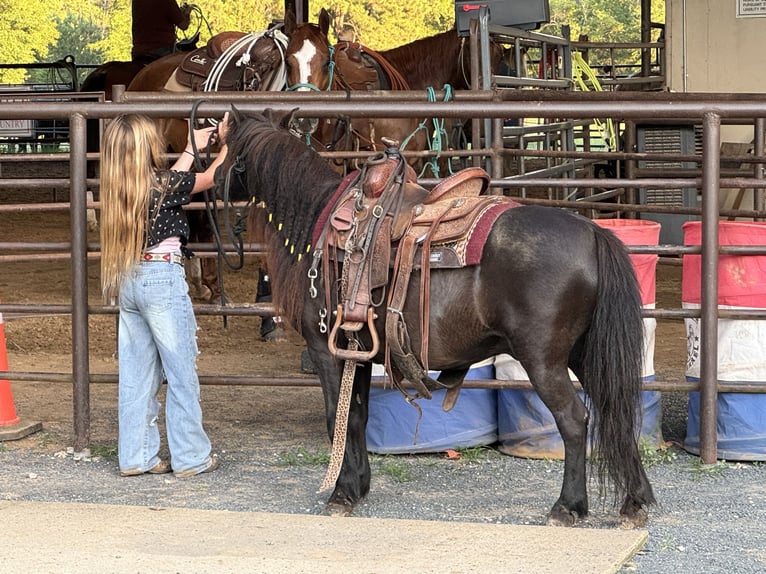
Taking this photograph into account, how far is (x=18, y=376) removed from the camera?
483 centimetres

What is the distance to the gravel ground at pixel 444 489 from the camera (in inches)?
142

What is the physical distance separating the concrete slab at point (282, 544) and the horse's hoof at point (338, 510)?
0.26 metres

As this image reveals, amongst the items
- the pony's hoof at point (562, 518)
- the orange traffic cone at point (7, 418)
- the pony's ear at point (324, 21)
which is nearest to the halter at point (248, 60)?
the pony's ear at point (324, 21)

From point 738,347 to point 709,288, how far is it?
0.33 meters

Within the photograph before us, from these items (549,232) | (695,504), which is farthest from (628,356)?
(695,504)

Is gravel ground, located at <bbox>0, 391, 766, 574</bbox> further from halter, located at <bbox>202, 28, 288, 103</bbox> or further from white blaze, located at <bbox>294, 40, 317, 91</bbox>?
halter, located at <bbox>202, 28, 288, 103</bbox>

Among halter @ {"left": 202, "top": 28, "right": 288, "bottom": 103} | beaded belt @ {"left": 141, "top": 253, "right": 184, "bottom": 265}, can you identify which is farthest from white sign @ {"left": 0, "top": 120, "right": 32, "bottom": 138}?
beaded belt @ {"left": 141, "top": 253, "right": 184, "bottom": 265}

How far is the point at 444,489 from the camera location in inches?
165

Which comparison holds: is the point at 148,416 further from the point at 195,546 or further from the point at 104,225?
the point at 195,546

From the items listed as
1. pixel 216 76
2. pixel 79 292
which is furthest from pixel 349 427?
pixel 216 76

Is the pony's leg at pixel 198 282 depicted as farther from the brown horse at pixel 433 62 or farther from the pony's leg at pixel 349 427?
the pony's leg at pixel 349 427

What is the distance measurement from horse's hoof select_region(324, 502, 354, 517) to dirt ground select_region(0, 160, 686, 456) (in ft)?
3.31

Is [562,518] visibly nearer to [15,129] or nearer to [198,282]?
[198,282]

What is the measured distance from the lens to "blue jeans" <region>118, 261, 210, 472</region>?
4.27m
